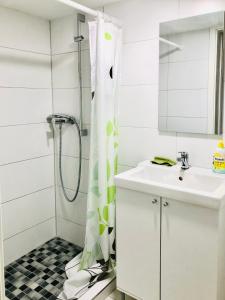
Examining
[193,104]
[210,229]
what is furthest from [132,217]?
[193,104]

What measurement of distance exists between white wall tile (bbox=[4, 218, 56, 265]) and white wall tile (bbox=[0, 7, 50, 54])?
65.1 inches

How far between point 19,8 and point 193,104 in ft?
5.27

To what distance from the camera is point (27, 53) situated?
240 cm

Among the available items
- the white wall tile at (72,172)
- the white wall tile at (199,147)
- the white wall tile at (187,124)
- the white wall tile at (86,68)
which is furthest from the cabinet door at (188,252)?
the white wall tile at (86,68)

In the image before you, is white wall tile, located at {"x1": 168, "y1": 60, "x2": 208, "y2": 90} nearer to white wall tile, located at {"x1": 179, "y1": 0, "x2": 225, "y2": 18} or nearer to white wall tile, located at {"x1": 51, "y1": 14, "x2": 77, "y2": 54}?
white wall tile, located at {"x1": 179, "y1": 0, "x2": 225, "y2": 18}

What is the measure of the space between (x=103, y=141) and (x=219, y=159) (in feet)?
2.60

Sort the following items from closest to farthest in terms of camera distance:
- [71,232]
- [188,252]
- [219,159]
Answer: [188,252]
[219,159]
[71,232]

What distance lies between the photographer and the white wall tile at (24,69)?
2240mm

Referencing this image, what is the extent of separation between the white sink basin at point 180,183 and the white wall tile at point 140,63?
65 centimetres

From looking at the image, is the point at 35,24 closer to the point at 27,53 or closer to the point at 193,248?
the point at 27,53

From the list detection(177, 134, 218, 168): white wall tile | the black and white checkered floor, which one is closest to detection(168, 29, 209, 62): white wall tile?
detection(177, 134, 218, 168): white wall tile

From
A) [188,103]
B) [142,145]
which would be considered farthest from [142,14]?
[142,145]

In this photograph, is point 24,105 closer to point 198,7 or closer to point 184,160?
point 184,160

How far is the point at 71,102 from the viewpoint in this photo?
254cm
